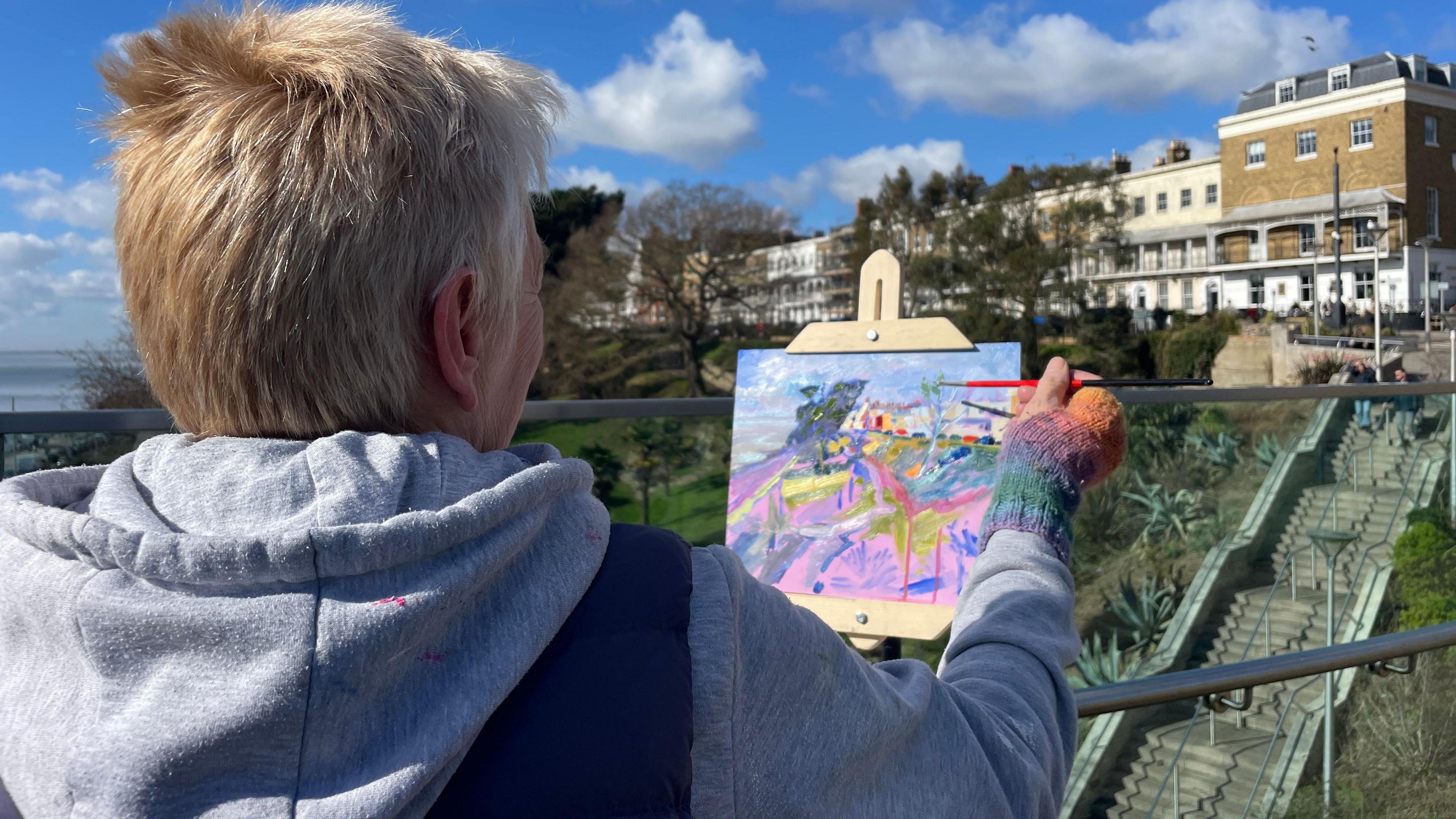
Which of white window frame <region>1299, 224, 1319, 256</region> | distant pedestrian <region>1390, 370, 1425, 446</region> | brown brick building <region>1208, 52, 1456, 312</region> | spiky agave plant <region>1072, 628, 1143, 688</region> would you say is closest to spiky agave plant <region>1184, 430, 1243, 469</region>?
spiky agave plant <region>1072, 628, 1143, 688</region>

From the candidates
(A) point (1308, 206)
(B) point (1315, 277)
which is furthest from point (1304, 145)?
(B) point (1315, 277)

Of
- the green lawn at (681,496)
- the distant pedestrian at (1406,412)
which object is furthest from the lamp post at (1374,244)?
the green lawn at (681,496)

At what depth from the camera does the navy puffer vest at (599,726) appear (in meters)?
0.55

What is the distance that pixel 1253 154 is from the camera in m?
45.5

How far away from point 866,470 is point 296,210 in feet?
5.23

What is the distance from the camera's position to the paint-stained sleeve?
2.02 feet

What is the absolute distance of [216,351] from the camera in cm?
65

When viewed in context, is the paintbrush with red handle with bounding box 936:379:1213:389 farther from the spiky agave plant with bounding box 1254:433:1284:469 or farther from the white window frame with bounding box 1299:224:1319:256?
the white window frame with bounding box 1299:224:1319:256

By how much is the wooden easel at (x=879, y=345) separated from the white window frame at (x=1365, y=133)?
158ft

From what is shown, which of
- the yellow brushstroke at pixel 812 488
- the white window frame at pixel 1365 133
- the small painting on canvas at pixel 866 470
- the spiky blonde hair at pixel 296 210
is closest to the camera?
the spiky blonde hair at pixel 296 210

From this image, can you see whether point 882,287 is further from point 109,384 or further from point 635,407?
point 109,384

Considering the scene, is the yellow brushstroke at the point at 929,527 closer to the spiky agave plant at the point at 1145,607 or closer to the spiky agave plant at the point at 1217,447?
the spiky agave plant at the point at 1217,447

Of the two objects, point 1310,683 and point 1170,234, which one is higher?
point 1170,234

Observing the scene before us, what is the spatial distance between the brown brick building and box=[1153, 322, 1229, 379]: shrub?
9.36 metres
